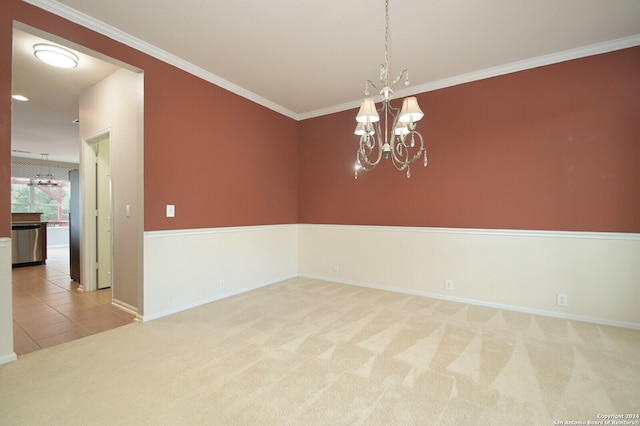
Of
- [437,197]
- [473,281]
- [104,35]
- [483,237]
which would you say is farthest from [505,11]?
[104,35]

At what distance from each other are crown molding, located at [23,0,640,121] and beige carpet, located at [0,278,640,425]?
9.47 feet

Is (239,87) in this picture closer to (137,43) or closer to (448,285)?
(137,43)

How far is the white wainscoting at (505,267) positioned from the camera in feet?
9.50

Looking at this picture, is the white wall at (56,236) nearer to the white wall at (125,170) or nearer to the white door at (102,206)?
the white door at (102,206)

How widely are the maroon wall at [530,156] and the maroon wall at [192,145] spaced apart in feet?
5.58

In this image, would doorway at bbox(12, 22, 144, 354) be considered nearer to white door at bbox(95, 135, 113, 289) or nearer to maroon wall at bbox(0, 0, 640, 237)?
white door at bbox(95, 135, 113, 289)

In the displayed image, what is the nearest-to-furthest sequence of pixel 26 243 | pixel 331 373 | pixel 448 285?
1. pixel 331 373
2. pixel 448 285
3. pixel 26 243

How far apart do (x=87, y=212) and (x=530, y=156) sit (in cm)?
596

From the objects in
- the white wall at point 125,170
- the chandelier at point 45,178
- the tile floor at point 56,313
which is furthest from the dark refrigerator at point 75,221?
the chandelier at point 45,178

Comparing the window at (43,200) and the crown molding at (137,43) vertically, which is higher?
the crown molding at (137,43)

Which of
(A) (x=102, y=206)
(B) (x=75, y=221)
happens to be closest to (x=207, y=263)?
(A) (x=102, y=206)

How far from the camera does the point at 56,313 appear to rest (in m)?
3.21

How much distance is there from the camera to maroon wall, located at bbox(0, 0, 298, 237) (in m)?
2.19

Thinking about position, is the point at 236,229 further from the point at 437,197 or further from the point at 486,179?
the point at 486,179
